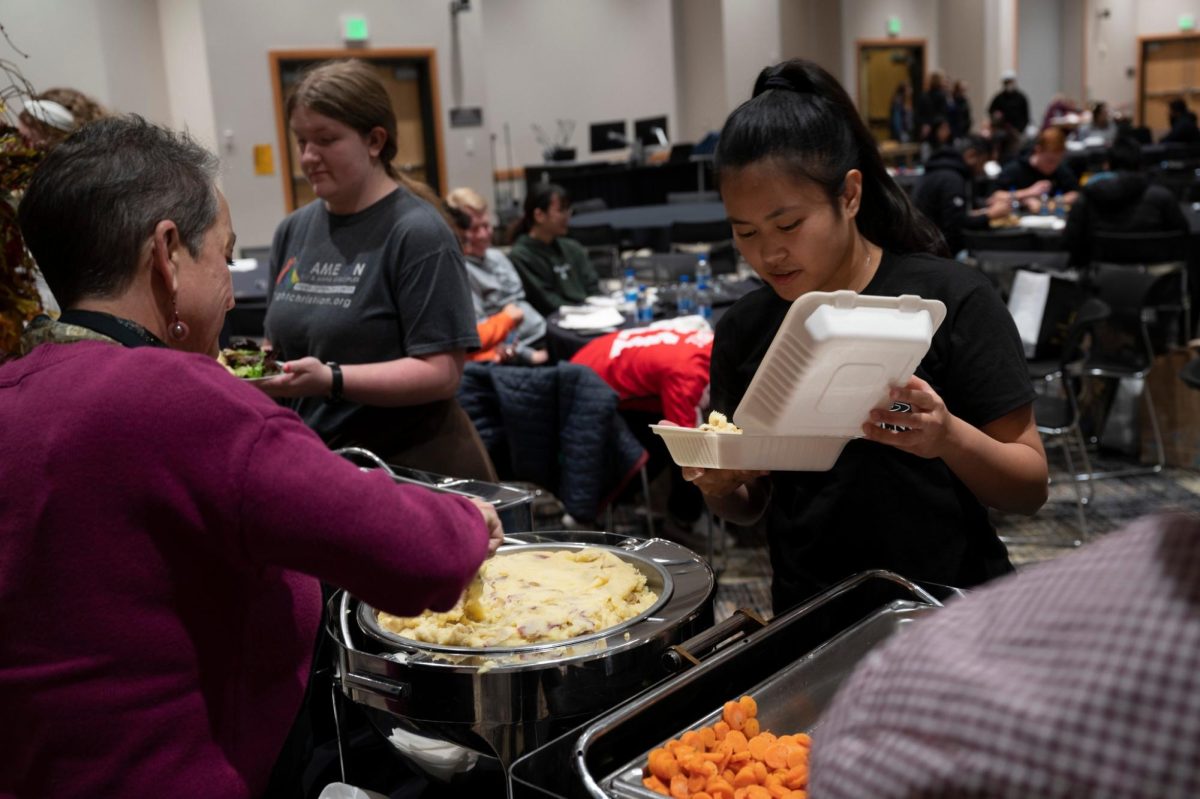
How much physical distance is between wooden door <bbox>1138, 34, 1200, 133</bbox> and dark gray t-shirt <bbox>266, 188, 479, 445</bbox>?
21069 mm

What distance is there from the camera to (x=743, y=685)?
1.29m

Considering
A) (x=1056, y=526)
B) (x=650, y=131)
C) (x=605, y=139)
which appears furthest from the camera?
(x=650, y=131)

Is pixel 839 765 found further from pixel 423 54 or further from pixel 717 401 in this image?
pixel 423 54

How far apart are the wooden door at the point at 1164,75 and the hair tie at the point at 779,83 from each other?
21338mm

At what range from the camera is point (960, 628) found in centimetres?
60

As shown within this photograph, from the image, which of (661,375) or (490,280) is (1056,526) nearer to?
(661,375)

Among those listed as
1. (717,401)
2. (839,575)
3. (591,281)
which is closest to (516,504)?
(717,401)

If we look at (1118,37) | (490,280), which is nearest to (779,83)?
(490,280)

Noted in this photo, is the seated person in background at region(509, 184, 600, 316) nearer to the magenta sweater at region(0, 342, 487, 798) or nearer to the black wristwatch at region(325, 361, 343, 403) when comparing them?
the black wristwatch at region(325, 361, 343, 403)

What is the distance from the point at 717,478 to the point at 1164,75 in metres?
22.4

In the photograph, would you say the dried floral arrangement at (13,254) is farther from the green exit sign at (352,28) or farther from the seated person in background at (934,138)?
the seated person in background at (934,138)

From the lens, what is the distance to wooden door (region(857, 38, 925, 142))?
18141mm

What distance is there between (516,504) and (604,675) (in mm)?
588

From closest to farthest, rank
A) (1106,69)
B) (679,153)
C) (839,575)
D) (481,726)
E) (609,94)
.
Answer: (481,726), (839,575), (679,153), (609,94), (1106,69)
